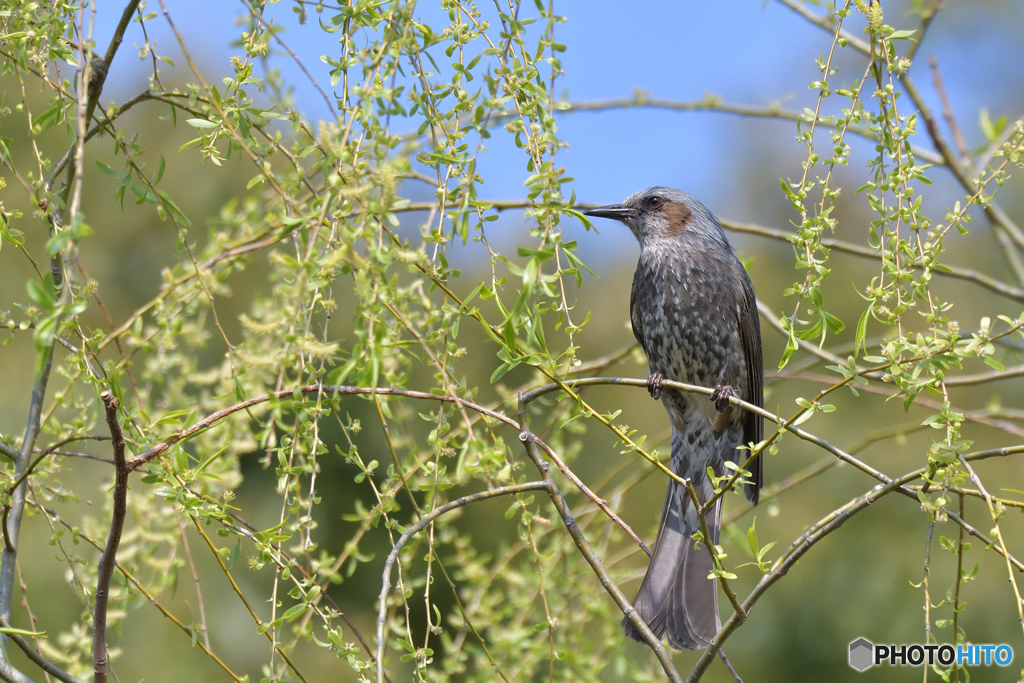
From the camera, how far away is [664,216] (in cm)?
399

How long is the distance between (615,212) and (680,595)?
1.82 metres

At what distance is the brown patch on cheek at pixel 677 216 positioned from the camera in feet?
12.9

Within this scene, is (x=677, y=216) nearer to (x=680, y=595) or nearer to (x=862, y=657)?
(x=680, y=595)

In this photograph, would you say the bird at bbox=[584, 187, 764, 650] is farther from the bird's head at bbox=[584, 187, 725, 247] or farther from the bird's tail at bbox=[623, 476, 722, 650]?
the bird's tail at bbox=[623, 476, 722, 650]

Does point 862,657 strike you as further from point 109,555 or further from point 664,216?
point 109,555

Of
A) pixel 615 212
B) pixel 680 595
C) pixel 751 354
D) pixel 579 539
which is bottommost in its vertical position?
pixel 579 539

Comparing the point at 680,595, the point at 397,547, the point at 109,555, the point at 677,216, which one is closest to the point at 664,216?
the point at 677,216

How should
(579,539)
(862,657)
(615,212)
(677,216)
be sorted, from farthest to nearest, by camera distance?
(677,216), (615,212), (862,657), (579,539)

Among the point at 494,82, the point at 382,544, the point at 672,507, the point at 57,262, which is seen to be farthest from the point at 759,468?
the point at 382,544

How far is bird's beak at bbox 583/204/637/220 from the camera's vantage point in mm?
3736

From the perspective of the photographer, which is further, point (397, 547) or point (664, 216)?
point (664, 216)

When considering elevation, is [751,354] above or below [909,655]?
above

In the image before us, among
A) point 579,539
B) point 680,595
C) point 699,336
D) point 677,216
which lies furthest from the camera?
point 677,216

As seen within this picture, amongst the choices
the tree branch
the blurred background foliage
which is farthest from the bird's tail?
the tree branch
